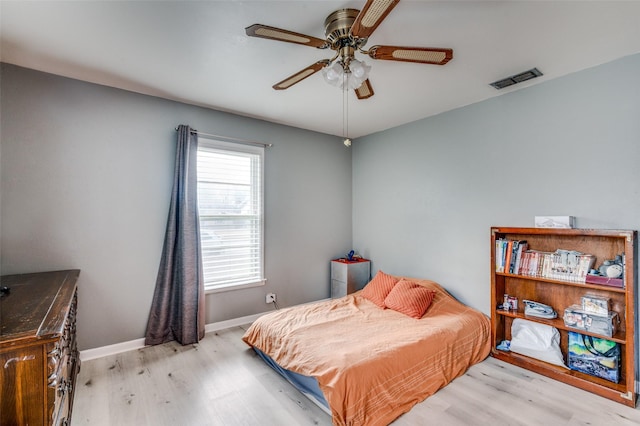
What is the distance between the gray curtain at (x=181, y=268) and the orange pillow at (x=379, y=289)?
190 centimetres

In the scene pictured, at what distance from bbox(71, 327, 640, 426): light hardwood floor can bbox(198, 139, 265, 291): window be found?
1040 millimetres

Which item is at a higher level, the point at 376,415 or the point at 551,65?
the point at 551,65

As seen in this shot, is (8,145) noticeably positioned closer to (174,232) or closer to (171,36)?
(174,232)

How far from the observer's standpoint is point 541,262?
2619mm

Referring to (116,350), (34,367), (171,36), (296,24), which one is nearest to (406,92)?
(296,24)

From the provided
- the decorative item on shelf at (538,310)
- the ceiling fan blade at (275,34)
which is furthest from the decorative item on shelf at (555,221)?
the ceiling fan blade at (275,34)

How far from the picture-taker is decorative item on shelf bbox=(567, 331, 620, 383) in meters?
2.26

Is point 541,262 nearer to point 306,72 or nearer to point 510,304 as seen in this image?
point 510,304

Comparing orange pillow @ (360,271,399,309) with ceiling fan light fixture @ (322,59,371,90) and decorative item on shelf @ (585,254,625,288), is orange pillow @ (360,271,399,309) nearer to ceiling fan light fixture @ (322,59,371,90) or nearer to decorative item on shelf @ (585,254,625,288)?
decorative item on shelf @ (585,254,625,288)

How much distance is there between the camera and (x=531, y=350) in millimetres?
2643

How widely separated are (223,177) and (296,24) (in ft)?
6.75

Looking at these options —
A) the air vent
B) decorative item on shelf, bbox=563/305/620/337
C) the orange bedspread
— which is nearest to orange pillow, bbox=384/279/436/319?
the orange bedspread

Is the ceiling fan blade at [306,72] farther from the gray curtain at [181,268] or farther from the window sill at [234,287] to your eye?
the window sill at [234,287]

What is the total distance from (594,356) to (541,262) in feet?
2.56
